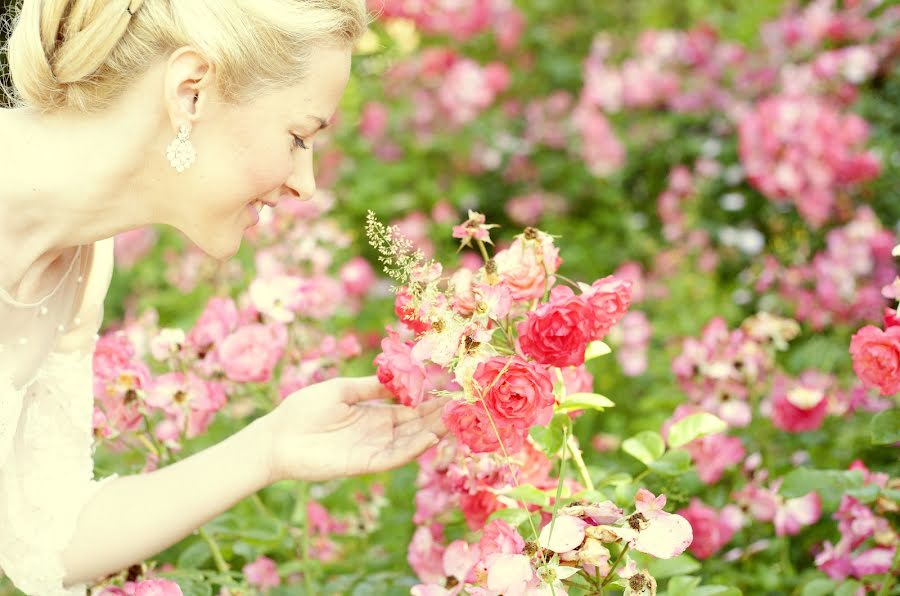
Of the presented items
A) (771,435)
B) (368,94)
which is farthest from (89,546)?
(368,94)

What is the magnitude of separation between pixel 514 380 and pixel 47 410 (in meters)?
0.99

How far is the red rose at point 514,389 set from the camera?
1330 mm

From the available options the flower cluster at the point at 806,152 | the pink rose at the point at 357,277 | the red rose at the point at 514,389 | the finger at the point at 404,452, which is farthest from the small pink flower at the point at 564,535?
the flower cluster at the point at 806,152

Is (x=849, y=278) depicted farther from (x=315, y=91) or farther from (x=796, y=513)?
(x=315, y=91)

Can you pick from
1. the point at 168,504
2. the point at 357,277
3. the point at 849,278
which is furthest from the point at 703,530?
the point at 357,277

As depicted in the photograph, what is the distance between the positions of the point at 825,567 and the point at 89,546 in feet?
3.92

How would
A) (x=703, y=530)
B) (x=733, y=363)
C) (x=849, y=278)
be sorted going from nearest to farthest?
(x=703, y=530)
(x=733, y=363)
(x=849, y=278)

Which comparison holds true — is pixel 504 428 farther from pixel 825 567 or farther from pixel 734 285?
pixel 734 285

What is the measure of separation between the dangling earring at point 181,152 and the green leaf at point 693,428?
0.81 m

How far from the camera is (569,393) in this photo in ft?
5.47

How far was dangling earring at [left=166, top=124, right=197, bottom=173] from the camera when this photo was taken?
5.21ft

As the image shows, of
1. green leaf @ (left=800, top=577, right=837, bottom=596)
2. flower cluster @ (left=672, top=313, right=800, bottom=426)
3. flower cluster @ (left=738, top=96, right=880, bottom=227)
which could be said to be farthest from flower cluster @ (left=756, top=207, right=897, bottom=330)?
green leaf @ (left=800, top=577, right=837, bottom=596)

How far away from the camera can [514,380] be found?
1.33 meters

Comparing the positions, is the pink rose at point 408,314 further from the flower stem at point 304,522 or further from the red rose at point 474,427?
the flower stem at point 304,522
